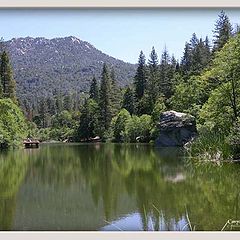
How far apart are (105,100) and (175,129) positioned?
4080 mm

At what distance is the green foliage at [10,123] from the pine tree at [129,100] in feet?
18.9

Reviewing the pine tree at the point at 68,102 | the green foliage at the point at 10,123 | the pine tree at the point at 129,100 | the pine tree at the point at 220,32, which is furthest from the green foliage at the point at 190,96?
the green foliage at the point at 10,123

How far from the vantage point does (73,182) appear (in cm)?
949

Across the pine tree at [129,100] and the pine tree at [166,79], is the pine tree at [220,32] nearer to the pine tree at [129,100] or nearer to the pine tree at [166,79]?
the pine tree at [166,79]

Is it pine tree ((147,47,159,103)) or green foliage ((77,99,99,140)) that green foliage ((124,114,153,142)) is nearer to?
pine tree ((147,47,159,103))

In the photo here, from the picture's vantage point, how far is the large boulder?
2150 cm

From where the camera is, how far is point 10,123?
23422mm

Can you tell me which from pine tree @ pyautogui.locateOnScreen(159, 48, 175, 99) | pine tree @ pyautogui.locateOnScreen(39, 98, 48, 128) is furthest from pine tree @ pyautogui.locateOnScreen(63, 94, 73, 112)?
pine tree @ pyautogui.locateOnScreen(159, 48, 175, 99)

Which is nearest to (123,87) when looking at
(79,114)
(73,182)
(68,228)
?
(79,114)

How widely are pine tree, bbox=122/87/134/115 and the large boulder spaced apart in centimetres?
274

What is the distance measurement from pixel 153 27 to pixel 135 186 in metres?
2.95

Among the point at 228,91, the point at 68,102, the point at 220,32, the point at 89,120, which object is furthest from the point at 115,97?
the point at 228,91
